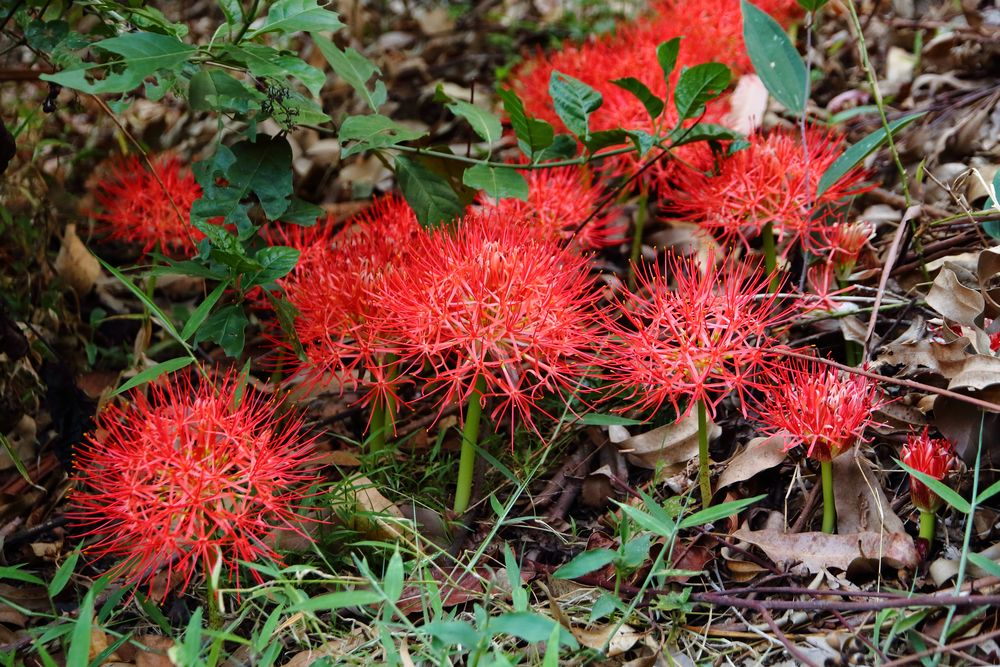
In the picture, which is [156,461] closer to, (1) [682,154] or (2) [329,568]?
(2) [329,568]

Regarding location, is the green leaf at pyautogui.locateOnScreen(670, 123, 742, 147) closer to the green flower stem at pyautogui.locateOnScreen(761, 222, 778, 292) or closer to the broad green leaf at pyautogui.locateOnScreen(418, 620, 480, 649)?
the green flower stem at pyautogui.locateOnScreen(761, 222, 778, 292)

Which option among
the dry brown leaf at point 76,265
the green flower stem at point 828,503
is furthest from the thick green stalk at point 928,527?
the dry brown leaf at point 76,265

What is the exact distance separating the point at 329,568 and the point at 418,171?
2.84 feet

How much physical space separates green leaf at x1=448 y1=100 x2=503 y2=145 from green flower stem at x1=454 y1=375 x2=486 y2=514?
594 millimetres

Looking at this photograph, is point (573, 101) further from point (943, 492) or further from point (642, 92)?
point (943, 492)

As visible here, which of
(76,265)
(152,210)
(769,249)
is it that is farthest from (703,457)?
(76,265)

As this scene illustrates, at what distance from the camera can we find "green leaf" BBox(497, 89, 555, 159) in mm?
1837

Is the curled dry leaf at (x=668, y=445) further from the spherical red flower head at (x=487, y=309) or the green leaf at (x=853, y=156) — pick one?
the green leaf at (x=853, y=156)

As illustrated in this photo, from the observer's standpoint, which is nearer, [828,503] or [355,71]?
[828,503]

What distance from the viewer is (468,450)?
1.70 metres

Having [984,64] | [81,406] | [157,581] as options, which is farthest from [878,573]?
[984,64]

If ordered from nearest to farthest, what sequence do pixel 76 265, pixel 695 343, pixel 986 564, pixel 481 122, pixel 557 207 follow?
1. pixel 986 564
2. pixel 695 343
3. pixel 481 122
4. pixel 557 207
5. pixel 76 265

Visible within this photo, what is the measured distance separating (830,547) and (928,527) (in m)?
0.17

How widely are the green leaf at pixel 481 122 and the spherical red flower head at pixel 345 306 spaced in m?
0.28
